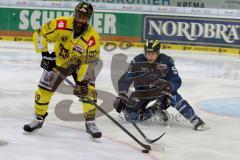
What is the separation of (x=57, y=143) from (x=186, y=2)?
13.9m

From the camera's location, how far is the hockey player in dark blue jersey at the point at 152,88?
741 centimetres

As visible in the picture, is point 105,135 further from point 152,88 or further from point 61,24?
point 61,24

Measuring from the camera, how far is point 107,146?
6.31 meters

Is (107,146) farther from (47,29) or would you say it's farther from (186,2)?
(186,2)

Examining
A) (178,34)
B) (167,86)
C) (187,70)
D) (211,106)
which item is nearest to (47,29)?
(167,86)

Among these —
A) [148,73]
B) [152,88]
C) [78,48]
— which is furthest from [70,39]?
[152,88]

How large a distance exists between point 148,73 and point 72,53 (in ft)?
4.78

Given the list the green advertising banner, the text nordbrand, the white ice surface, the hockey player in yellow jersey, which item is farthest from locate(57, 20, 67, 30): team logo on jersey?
the green advertising banner

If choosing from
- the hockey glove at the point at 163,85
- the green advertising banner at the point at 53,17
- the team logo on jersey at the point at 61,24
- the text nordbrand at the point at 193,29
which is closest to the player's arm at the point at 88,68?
the team logo on jersey at the point at 61,24

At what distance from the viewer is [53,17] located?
19.7 meters

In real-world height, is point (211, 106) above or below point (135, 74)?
below

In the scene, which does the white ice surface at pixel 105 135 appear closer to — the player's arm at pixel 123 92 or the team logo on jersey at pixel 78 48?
the player's arm at pixel 123 92

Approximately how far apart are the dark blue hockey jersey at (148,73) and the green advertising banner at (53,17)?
38.3 feet

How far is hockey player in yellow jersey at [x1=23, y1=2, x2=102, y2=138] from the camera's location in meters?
6.50
